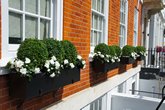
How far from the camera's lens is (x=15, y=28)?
9.24 feet

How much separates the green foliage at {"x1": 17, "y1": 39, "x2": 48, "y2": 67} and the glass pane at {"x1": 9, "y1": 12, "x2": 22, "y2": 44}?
22 cm

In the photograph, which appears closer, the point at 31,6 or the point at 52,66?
the point at 52,66

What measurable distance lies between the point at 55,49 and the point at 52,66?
0.83 ft

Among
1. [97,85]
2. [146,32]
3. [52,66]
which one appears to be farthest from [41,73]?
[146,32]

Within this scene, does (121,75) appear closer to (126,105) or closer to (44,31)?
(126,105)

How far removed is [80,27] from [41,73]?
1730mm

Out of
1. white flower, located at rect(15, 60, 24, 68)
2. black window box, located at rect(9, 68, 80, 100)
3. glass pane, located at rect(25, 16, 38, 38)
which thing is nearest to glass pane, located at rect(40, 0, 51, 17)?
glass pane, located at rect(25, 16, 38, 38)

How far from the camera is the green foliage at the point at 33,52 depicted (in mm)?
2576

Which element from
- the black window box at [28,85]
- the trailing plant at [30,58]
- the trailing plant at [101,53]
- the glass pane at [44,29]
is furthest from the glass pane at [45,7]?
the trailing plant at [101,53]

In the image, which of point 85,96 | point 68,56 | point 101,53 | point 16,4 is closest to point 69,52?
point 68,56

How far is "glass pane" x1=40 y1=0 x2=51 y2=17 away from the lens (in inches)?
129

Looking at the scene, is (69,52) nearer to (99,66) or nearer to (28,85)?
(28,85)

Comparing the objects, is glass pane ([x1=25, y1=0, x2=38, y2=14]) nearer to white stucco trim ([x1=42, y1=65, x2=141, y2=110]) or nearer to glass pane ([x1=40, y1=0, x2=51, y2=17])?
glass pane ([x1=40, y1=0, x2=51, y2=17])

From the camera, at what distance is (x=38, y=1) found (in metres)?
3.16
